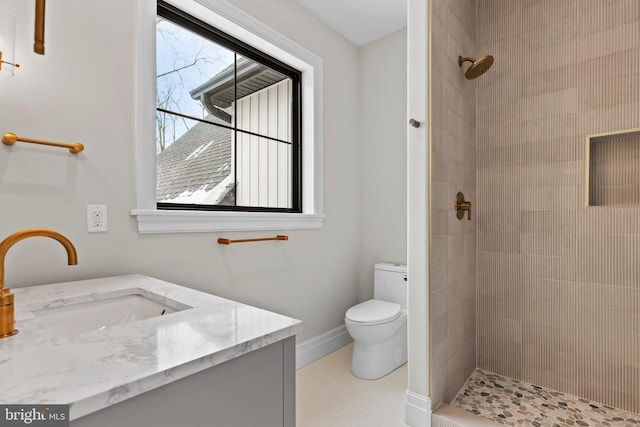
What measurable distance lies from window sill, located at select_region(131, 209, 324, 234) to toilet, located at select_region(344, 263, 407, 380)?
704mm

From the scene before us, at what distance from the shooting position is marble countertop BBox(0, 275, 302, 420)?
47 cm

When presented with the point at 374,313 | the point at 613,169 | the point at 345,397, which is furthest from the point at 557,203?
the point at 345,397

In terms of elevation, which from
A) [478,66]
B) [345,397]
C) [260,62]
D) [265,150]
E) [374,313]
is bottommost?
[345,397]

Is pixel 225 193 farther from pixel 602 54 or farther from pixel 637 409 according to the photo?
pixel 637 409

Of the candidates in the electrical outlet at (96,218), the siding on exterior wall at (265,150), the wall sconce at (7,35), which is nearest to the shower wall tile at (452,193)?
the siding on exterior wall at (265,150)

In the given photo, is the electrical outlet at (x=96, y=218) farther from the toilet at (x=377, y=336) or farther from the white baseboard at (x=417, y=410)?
the white baseboard at (x=417, y=410)

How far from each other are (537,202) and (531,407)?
44.3 inches

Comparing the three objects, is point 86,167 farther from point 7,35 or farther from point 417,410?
point 417,410

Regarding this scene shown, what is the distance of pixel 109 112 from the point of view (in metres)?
1.37

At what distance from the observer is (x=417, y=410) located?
5.22ft

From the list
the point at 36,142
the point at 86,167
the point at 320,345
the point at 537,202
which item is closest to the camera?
the point at 36,142

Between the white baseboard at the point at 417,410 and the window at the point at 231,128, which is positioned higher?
the window at the point at 231,128

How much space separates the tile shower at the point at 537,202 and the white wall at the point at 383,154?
22.8 inches

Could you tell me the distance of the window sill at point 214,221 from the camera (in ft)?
4.83
